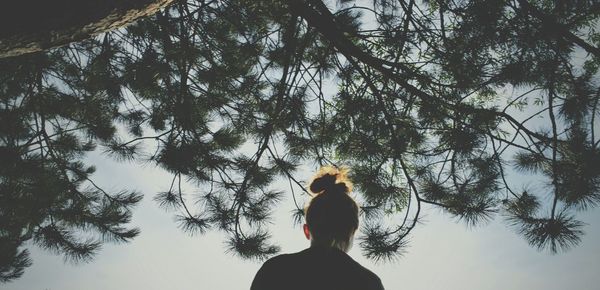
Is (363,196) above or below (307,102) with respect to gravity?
below

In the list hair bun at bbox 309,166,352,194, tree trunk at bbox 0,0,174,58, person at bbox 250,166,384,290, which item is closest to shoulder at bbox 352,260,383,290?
person at bbox 250,166,384,290

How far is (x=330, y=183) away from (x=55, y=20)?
50.5 inches

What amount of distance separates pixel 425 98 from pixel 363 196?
0.98 meters

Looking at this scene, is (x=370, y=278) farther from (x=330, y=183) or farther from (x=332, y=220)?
(x=330, y=183)

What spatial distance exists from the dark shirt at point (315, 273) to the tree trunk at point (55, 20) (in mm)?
1119

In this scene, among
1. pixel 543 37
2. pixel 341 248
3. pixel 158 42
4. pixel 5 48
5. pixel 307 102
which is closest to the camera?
pixel 5 48

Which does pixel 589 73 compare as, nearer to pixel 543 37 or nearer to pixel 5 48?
pixel 543 37

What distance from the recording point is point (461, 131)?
2.19 metres

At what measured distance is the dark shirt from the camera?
3.59 ft

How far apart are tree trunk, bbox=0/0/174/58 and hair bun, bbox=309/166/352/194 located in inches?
44.1

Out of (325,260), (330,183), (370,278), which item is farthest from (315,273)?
(330,183)

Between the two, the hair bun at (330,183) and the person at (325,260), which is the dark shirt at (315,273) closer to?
the person at (325,260)

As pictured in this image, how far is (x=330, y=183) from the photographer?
60.4 inches

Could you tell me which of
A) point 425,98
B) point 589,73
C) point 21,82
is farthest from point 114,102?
point 589,73
